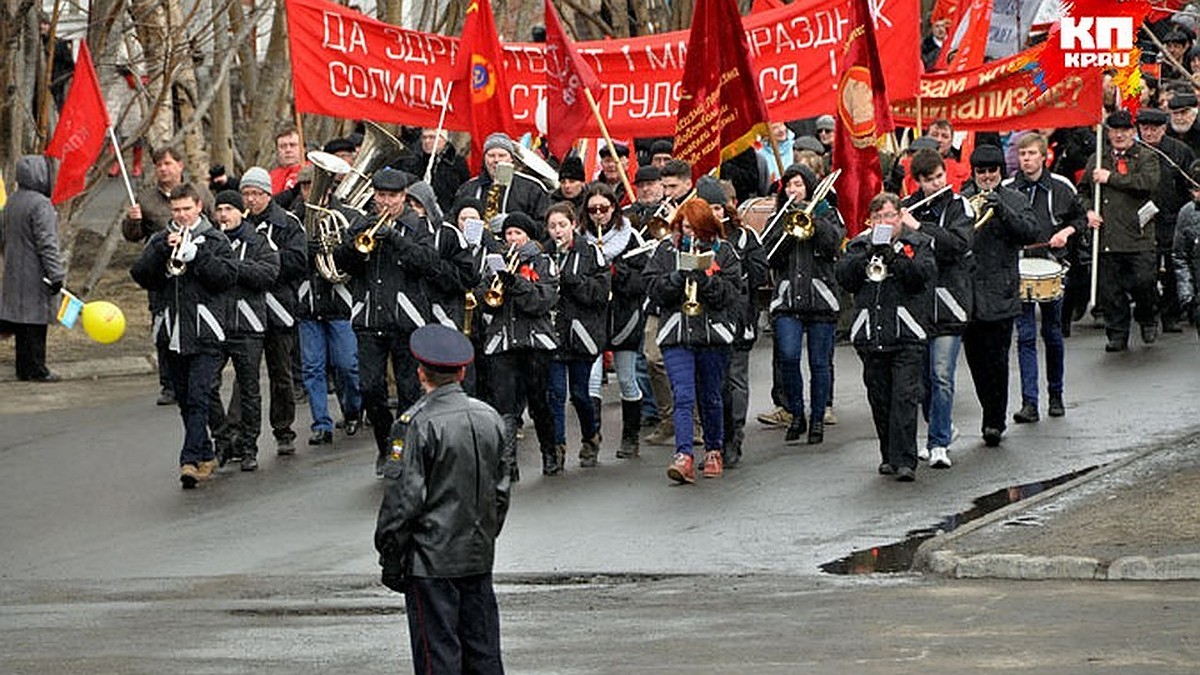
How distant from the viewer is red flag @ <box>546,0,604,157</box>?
18938mm

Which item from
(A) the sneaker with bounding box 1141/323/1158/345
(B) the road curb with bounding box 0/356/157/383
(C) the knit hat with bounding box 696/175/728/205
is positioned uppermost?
(C) the knit hat with bounding box 696/175/728/205

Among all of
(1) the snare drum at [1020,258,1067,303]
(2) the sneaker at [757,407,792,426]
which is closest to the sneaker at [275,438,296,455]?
(2) the sneaker at [757,407,792,426]

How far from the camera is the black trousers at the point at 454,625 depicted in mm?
9391

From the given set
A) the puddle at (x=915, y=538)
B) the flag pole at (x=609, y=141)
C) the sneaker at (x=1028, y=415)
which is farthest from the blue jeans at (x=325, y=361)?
the puddle at (x=915, y=538)

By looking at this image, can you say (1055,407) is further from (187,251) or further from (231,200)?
(187,251)

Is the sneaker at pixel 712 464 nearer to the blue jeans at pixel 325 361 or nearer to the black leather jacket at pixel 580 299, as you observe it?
the black leather jacket at pixel 580 299

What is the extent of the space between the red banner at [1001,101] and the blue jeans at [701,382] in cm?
432

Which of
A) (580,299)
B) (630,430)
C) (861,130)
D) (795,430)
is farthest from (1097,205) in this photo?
(580,299)

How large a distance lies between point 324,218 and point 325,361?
3.74ft

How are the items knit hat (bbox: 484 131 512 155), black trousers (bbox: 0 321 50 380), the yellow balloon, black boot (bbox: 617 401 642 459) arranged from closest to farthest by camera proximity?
black boot (bbox: 617 401 642 459) → the yellow balloon → knit hat (bbox: 484 131 512 155) → black trousers (bbox: 0 321 50 380)

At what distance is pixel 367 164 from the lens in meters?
19.0

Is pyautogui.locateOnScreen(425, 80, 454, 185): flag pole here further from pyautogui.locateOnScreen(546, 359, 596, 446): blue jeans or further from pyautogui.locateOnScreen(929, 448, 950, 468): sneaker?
pyautogui.locateOnScreen(929, 448, 950, 468): sneaker

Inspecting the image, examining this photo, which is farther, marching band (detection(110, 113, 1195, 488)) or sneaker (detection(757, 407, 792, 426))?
sneaker (detection(757, 407, 792, 426))

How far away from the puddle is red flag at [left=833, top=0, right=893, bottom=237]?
2.58m
